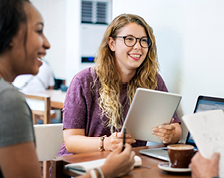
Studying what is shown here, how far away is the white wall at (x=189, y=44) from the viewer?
1.61 m

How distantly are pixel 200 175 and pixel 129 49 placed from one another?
90 centimetres

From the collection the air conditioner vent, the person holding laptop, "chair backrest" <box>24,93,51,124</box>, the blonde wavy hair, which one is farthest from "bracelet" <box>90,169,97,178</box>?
the air conditioner vent

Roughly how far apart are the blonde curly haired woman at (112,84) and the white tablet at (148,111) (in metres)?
0.12

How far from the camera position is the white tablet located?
141 cm

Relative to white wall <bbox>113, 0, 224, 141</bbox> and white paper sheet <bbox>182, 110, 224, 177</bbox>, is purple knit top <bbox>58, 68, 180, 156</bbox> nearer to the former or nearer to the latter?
white wall <bbox>113, 0, 224, 141</bbox>

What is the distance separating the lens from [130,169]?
112 cm

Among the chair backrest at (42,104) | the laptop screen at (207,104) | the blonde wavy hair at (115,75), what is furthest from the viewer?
the chair backrest at (42,104)

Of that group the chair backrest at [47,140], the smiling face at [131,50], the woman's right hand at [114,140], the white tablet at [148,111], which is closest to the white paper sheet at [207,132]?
the white tablet at [148,111]

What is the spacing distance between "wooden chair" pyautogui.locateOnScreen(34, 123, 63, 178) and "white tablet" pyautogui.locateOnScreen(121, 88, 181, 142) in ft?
1.64

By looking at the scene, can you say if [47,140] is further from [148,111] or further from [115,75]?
[148,111]

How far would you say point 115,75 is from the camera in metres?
1.81

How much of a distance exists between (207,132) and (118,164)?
309 millimetres

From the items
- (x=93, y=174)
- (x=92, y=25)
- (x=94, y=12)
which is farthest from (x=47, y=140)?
(x=94, y=12)

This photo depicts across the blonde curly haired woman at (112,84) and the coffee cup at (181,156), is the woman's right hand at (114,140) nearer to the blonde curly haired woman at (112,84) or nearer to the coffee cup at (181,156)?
the blonde curly haired woman at (112,84)
